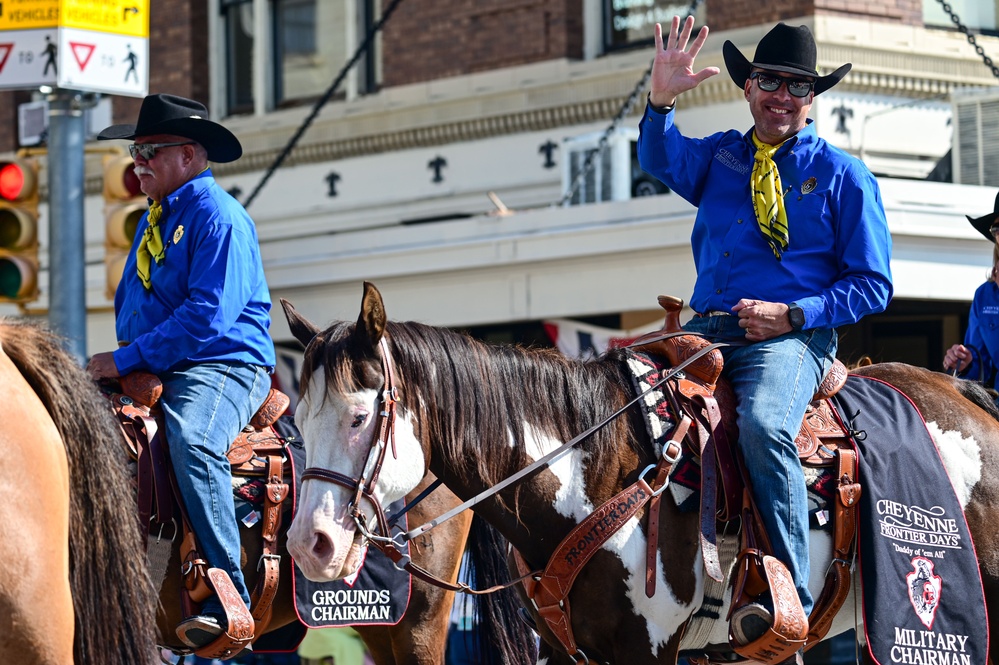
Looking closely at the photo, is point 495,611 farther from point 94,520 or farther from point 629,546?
point 94,520

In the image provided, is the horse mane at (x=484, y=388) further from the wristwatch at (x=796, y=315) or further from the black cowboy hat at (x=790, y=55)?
the black cowboy hat at (x=790, y=55)

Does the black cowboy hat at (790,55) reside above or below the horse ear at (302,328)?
above

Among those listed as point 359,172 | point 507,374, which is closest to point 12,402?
point 507,374

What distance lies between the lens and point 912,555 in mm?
5539

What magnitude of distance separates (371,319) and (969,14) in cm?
1025

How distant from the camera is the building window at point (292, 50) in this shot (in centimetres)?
1602

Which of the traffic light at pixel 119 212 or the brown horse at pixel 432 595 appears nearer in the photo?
the brown horse at pixel 432 595

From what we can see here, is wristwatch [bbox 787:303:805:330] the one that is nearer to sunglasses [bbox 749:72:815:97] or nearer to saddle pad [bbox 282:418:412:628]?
sunglasses [bbox 749:72:815:97]

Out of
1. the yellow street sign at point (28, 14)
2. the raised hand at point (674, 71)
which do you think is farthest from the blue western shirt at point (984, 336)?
the yellow street sign at point (28, 14)

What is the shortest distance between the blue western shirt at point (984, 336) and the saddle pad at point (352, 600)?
134 inches

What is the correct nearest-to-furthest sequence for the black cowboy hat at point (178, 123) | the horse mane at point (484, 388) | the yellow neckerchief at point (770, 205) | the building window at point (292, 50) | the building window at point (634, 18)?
the horse mane at point (484, 388) < the yellow neckerchief at point (770, 205) < the black cowboy hat at point (178, 123) < the building window at point (634, 18) < the building window at point (292, 50)

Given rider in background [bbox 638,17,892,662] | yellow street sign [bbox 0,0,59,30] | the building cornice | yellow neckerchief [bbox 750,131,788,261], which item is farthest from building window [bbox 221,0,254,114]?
yellow neckerchief [bbox 750,131,788,261]

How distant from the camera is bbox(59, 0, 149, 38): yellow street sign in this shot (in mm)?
9875

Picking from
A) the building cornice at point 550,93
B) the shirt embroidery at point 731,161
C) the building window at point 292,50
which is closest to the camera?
the shirt embroidery at point 731,161
